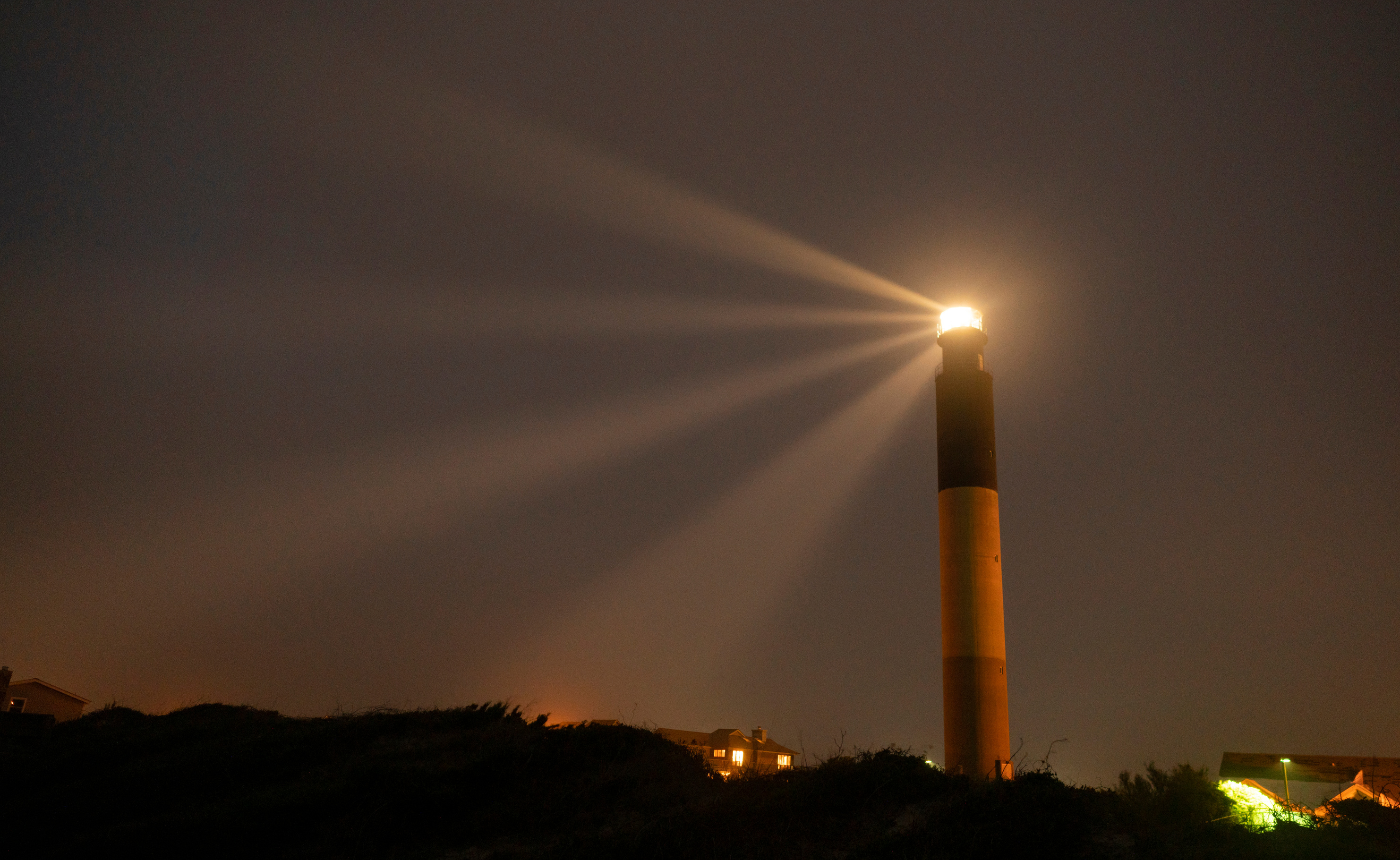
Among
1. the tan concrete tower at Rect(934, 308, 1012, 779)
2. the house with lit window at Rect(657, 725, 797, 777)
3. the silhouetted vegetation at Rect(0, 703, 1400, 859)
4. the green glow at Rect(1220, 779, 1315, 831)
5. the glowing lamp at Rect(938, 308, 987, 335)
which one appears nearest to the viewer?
the silhouetted vegetation at Rect(0, 703, 1400, 859)

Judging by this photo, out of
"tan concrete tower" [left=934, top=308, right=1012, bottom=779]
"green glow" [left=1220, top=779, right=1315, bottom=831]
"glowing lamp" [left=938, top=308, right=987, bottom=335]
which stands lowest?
"green glow" [left=1220, top=779, right=1315, bottom=831]

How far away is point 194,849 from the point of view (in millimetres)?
12594

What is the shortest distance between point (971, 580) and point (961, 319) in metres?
13.3

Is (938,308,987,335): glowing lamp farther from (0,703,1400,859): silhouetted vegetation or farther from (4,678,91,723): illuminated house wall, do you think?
(4,678,91,723): illuminated house wall

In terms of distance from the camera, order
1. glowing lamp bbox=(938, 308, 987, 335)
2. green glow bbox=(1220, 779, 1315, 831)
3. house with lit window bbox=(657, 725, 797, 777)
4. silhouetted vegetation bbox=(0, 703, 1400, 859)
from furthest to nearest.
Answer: house with lit window bbox=(657, 725, 797, 777) → glowing lamp bbox=(938, 308, 987, 335) → green glow bbox=(1220, 779, 1315, 831) → silhouetted vegetation bbox=(0, 703, 1400, 859)

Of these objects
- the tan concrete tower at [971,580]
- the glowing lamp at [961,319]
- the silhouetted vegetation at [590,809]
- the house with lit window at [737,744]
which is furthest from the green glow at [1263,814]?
the house with lit window at [737,744]

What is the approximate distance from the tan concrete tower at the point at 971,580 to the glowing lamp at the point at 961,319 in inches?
124

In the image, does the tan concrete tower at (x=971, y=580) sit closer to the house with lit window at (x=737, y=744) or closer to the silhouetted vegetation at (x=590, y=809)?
the silhouetted vegetation at (x=590, y=809)

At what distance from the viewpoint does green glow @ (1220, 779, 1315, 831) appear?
11.9 meters

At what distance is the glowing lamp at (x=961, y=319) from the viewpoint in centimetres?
3884

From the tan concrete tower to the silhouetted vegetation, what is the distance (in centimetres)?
1271

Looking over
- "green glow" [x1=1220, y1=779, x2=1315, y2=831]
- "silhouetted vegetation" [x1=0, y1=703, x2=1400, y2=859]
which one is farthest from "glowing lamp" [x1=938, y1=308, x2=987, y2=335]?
"green glow" [x1=1220, y1=779, x2=1315, y2=831]

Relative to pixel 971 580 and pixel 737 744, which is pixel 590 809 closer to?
pixel 971 580

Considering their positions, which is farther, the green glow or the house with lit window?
the house with lit window
